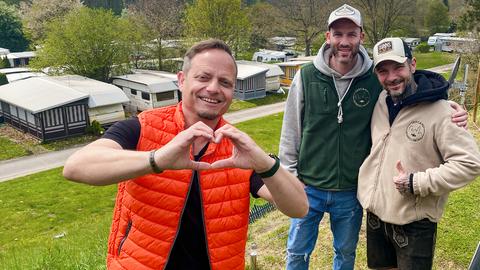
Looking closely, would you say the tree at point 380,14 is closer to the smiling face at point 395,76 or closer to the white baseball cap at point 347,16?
the white baseball cap at point 347,16

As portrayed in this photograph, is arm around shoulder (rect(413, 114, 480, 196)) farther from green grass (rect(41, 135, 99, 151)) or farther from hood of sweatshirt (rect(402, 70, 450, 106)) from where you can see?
green grass (rect(41, 135, 99, 151))

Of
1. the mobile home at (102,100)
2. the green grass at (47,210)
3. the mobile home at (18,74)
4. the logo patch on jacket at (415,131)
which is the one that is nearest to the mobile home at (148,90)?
the mobile home at (102,100)

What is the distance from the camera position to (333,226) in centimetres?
385

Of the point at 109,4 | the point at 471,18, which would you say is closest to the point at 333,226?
the point at 471,18

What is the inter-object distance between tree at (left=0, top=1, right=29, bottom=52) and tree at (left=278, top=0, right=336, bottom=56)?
2880 centimetres

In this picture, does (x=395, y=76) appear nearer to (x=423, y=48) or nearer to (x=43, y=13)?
(x=43, y=13)

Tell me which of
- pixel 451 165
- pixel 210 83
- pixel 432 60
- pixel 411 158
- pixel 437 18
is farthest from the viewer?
Result: pixel 437 18

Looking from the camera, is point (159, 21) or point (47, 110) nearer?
point (47, 110)

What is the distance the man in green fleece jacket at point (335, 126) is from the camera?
357cm

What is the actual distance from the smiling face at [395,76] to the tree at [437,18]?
58598mm

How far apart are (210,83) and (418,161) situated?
5.92 feet

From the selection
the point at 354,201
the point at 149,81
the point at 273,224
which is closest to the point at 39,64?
the point at 149,81

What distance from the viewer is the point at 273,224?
6.37 metres

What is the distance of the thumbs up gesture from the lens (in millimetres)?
3045
